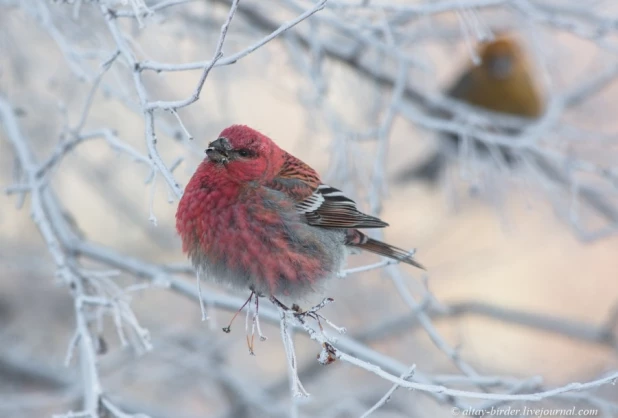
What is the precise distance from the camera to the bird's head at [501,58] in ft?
22.3

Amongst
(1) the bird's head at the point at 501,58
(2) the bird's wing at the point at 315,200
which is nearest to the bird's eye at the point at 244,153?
(2) the bird's wing at the point at 315,200

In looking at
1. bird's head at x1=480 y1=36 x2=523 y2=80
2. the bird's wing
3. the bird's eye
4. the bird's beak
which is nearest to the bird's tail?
the bird's wing

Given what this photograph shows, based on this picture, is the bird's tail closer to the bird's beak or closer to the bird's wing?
the bird's wing

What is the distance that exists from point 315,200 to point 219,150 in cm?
65

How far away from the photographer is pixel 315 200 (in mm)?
3744

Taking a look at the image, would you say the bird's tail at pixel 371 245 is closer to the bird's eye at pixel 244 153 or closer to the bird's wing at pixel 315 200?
the bird's wing at pixel 315 200

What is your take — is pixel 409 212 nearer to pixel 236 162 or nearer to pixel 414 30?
pixel 414 30

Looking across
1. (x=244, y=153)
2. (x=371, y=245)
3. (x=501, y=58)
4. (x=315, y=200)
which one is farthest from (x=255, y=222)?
(x=501, y=58)

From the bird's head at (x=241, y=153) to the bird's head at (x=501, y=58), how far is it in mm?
3874

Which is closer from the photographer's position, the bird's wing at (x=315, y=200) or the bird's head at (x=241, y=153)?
the bird's head at (x=241, y=153)

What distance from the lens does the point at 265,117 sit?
319 inches

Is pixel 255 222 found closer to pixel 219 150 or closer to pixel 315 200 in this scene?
pixel 219 150

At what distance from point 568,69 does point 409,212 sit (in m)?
2.25

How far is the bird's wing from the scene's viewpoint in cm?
360
